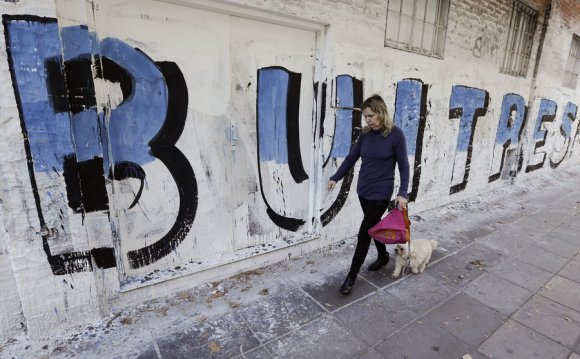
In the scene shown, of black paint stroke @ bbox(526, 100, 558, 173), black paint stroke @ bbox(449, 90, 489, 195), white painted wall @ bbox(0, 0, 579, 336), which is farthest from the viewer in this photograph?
black paint stroke @ bbox(526, 100, 558, 173)

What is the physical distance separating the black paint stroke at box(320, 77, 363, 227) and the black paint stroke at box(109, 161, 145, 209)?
2.27m

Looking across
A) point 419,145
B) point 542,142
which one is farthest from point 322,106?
point 542,142

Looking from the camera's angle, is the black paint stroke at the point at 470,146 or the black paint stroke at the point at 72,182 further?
the black paint stroke at the point at 470,146

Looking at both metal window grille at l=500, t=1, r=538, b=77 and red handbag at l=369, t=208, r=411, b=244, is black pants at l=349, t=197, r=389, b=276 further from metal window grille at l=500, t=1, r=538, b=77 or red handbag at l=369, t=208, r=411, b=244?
metal window grille at l=500, t=1, r=538, b=77

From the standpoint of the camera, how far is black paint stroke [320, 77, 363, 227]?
13.8 feet

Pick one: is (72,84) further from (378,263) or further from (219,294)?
(378,263)

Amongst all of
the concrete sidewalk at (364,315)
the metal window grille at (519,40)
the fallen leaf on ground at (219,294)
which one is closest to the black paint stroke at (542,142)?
the metal window grille at (519,40)

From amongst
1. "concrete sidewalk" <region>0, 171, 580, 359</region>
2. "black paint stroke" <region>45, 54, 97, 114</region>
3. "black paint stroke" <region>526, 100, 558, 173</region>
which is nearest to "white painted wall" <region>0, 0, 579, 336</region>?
"black paint stroke" <region>45, 54, 97, 114</region>

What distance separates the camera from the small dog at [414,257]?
3650 millimetres

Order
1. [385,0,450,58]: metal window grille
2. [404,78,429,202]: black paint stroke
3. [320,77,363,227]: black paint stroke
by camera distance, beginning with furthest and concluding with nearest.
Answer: [404,78,429,202]: black paint stroke < [385,0,450,58]: metal window grille < [320,77,363,227]: black paint stroke

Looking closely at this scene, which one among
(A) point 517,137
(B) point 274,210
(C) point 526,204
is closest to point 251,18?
(B) point 274,210

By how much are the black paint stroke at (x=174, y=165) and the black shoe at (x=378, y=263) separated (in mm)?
2179

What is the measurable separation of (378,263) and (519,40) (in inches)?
256

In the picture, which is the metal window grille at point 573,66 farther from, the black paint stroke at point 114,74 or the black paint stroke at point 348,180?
the black paint stroke at point 114,74
